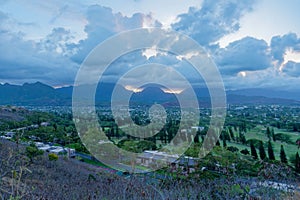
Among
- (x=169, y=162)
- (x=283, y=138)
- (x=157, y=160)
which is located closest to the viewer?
(x=169, y=162)

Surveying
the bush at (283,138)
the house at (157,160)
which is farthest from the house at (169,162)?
the bush at (283,138)

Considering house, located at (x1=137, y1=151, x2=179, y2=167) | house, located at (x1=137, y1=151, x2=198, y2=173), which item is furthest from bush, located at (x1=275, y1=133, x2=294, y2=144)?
house, located at (x1=137, y1=151, x2=179, y2=167)

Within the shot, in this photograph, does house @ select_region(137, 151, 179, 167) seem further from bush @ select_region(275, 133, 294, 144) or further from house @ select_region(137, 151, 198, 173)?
bush @ select_region(275, 133, 294, 144)

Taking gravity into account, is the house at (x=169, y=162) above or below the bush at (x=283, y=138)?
above

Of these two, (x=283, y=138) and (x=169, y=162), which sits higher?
(x=169, y=162)

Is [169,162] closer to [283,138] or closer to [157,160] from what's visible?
[157,160]

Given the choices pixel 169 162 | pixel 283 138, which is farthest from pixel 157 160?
pixel 283 138

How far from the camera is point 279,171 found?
21.4 ft

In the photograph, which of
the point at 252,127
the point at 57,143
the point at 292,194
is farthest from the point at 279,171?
the point at 252,127

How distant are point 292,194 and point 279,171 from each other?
62.2 inches

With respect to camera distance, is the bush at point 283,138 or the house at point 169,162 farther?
the bush at point 283,138

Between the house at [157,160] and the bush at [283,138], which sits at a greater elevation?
the house at [157,160]

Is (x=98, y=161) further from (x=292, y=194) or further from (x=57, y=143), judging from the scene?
(x=292, y=194)

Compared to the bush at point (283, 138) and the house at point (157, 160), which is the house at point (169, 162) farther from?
the bush at point (283, 138)
